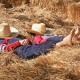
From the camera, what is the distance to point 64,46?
4473mm

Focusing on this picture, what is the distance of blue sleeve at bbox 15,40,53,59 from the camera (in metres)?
4.48

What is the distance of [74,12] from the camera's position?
6.69 m

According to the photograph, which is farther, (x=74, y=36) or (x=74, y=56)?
(x=74, y=36)

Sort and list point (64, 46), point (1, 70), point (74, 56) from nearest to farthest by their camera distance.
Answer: point (1, 70) → point (74, 56) → point (64, 46)

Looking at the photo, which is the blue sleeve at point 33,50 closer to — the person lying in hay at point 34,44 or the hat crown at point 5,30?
the person lying in hay at point 34,44

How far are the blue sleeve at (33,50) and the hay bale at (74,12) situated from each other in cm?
211

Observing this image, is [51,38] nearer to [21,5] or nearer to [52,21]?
[52,21]

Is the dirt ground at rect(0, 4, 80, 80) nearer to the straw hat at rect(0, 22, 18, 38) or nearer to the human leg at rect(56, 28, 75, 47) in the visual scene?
the human leg at rect(56, 28, 75, 47)

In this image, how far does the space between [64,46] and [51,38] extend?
318 millimetres

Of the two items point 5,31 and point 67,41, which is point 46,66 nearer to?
point 67,41

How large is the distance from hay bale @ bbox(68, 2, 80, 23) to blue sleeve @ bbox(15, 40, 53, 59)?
2.11 meters

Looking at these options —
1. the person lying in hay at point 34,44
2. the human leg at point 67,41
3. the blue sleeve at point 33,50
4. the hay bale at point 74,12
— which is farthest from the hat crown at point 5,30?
the hay bale at point 74,12

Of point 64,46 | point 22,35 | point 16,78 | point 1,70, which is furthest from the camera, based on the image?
point 22,35

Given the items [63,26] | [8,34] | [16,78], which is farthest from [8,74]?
[63,26]
